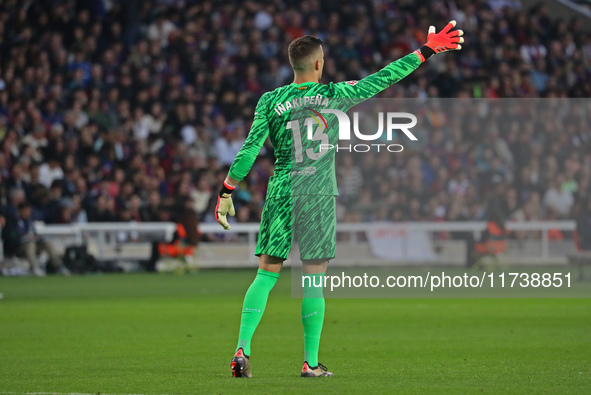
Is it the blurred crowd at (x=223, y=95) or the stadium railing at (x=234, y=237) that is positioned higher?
the blurred crowd at (x=223, y=95)

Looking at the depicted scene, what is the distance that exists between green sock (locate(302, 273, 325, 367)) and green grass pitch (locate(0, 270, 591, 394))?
0.59 feet

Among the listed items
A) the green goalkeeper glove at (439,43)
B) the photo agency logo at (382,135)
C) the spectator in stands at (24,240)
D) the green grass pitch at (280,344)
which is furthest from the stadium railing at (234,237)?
the green goalkeeper glove at (439,43)

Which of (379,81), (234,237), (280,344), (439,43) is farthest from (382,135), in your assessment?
(379,81)

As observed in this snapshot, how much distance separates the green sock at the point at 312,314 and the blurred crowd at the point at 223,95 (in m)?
11.8

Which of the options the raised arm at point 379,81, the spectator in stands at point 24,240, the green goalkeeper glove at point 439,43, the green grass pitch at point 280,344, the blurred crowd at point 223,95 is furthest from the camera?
the blurred crowd at point 223,95

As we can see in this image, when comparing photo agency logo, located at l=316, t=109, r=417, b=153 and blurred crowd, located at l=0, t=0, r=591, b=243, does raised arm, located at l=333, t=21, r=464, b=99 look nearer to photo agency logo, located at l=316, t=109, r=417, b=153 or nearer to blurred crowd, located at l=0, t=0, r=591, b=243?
photo agency logo, located at l=316, t=109, r=417, b=153

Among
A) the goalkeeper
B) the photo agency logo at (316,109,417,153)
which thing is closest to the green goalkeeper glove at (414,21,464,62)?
the goalkeeper

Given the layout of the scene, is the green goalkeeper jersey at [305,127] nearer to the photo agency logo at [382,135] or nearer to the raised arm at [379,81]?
the raised arm at [379,81]

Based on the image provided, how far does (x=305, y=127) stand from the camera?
6617 mm

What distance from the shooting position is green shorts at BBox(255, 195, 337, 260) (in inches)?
259

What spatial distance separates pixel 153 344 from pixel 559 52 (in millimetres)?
19750

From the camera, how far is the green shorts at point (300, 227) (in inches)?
259

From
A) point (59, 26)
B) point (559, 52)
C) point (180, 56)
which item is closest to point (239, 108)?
point (180, 56)

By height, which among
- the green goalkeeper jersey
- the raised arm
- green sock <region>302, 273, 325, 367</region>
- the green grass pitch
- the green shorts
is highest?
the raised arm
